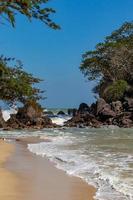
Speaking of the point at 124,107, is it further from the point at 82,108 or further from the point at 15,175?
the point at 15,175

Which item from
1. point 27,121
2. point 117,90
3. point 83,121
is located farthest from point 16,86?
point 117,90

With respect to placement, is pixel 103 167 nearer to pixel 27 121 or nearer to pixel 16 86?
pixel 16 86

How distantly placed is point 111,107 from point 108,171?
132 ft

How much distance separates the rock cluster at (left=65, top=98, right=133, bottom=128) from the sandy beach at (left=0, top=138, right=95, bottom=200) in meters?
34.5

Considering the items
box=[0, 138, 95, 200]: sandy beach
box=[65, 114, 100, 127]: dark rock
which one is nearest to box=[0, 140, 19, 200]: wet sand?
box=[0, 138, 95, 200]: sandy beach

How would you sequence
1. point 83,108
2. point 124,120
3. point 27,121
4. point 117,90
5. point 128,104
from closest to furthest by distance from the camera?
point 27,121
point 124,120
point 128,104
point 117,90
point 83,108

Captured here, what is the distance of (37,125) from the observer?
154 ft

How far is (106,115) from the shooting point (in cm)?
5188

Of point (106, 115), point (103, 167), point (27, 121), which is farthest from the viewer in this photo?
point (106, 115)

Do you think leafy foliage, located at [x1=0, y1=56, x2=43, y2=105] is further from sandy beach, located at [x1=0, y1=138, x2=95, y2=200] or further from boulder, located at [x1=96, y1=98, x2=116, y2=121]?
boulder, located at [x1=96, y1=98, x2=116, y2=121]

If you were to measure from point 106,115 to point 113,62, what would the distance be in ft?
34.6

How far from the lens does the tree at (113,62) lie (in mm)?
60000

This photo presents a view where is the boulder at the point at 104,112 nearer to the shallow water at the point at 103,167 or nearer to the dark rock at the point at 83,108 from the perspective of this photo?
the dark rock at the point at 83,108

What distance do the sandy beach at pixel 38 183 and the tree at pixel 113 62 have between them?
43310 millimetres
